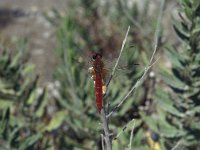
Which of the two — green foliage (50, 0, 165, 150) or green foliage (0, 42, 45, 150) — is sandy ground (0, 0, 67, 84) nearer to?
green foliage (0, 42, 45, 150)

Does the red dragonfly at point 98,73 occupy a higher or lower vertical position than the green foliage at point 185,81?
lower

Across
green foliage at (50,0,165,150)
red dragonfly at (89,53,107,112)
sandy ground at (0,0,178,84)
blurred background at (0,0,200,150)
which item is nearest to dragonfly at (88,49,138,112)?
red dragonfly at (89,53,107,112)

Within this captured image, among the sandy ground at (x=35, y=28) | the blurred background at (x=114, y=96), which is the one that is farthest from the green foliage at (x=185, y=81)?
the sandy ground at (x=35, y=28)

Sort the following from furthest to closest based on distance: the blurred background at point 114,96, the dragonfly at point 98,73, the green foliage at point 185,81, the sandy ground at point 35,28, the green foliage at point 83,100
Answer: the sandy ground at point 35,28
the green foliage at point 83,100
the blurred background at point 114,96
the green foliage at point 185,81
the dragonfly at point 98,73

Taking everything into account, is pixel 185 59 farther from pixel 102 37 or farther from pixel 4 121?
pixel 102 37

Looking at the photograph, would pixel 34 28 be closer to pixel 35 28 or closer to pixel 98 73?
pixel 35 28

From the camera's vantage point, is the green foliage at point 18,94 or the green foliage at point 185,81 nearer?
the green foliage at point 185,81

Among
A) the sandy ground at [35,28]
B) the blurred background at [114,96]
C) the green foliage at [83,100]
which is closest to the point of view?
the blurred background at [114,96]

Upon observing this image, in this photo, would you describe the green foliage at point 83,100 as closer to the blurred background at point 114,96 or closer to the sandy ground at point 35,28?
the blurred background at point 114,96

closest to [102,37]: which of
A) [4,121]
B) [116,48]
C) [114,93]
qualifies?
[116,48]
